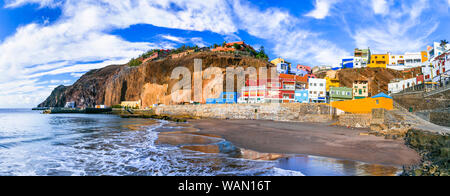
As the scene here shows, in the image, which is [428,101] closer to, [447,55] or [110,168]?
[447,55]

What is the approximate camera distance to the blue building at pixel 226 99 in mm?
43531

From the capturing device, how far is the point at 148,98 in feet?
211

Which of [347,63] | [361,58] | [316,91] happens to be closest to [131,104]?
[316,91]

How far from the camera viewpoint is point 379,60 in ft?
166

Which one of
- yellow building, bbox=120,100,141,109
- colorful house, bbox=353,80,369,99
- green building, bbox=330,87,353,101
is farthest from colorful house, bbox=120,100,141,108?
colorful house, bbox=353,80,369,99

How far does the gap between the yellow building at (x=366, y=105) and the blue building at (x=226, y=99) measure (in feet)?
73.8

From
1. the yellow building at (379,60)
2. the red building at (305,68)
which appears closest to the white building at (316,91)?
the yellow building at (379,60)

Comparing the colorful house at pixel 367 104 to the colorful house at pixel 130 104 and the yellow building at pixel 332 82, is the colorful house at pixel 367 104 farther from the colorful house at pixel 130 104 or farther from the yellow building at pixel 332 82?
the colorful house at pixel 130 104

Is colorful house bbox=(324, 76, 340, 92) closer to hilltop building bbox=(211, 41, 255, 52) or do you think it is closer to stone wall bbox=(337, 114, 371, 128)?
stone wall bbox=(337, 114, 371, 128)

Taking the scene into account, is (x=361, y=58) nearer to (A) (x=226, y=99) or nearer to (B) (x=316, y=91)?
(B) (x=316, y=91)

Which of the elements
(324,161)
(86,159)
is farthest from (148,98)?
(324,161)

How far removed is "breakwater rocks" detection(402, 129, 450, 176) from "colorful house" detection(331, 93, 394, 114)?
9.19m

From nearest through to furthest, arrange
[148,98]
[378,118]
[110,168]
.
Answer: [110,168], [378,118], [148,98]
